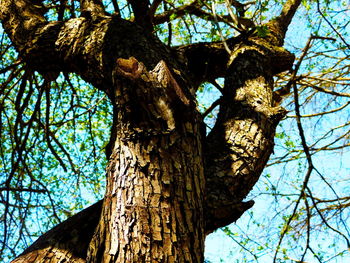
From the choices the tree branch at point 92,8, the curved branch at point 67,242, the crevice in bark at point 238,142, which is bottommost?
the curved branch at point 67,242

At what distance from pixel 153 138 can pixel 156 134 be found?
0.07 feet

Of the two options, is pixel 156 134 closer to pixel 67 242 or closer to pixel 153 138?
pixel 153 138

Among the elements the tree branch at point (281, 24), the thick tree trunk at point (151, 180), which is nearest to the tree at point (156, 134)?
the thick tree trunk at point (151, 180)

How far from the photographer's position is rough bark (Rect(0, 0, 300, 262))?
1.69m

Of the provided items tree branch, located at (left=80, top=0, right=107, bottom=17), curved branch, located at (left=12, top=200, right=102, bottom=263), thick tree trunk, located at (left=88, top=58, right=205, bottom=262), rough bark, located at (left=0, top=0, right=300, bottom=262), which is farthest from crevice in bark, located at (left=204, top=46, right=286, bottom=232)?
tree branch, located at (left=80, top=0, right=107, bottom=17)

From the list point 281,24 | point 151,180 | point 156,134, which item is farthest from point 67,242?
point 281,24

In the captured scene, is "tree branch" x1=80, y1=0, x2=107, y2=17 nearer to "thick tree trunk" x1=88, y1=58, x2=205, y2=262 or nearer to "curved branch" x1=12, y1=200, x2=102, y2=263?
"thick tree trunk" x1=88, y1=58, x2=205, y2=262

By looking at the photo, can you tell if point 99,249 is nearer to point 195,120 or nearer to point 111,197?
point 111,197

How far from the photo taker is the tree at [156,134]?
169 centimetres

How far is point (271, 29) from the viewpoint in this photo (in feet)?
11.9

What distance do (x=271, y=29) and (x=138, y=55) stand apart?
1.62 metres

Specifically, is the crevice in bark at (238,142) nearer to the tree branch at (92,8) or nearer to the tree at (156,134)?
the tree at (156,134)

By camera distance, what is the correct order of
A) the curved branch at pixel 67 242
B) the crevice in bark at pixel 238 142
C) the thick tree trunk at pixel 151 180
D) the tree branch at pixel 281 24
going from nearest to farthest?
1. the thick tree trunk at pixel 151 180
2. the curved branch at pixel 67 242
3. the crevice in bark at pixel 238 142
4. the tree branch at pixel 281 24

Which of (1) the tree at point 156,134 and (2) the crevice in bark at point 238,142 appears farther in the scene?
(2) the crevice in bark at point 238,142
